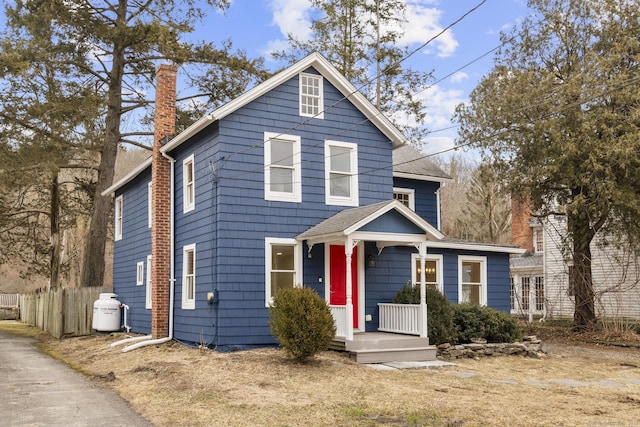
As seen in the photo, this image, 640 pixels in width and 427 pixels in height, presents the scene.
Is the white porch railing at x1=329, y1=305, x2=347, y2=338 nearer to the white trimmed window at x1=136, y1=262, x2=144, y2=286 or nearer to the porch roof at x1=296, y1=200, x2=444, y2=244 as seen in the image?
the porch roof at x1=296, y1=200, x2=444, y2=244

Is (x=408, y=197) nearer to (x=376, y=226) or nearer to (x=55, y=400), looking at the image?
(x=376, y=226)

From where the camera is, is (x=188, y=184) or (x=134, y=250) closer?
(x=188, y=184)

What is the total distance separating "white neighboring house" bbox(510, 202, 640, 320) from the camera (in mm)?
27156

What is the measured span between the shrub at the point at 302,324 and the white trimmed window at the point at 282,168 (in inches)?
134

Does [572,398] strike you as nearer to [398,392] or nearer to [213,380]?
[398,392]

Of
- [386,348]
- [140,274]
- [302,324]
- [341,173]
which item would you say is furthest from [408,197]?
[302,324]

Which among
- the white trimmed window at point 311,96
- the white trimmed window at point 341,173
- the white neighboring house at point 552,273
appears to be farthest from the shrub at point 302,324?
the white neighboring house at point 552,273

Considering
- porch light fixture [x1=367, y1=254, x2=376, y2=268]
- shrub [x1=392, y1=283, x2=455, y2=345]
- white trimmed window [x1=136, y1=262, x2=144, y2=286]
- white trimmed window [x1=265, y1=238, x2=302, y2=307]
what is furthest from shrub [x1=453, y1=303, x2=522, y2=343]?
white trimmed window [x1=136, y1=262, x2=144, y2=286]

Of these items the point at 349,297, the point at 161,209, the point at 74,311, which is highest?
the point at 161,209

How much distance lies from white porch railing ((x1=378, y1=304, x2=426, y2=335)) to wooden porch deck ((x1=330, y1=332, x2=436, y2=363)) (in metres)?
0.51

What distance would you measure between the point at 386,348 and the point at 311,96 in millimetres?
6584

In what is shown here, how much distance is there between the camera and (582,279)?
22531mm

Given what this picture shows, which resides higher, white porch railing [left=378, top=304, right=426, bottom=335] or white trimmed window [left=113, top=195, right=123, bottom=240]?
white trimmed window [left=113, top=195, right=123, bottom=240]

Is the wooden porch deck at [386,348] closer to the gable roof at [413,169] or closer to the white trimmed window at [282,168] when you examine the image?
the white trimmed window at [282,168]
